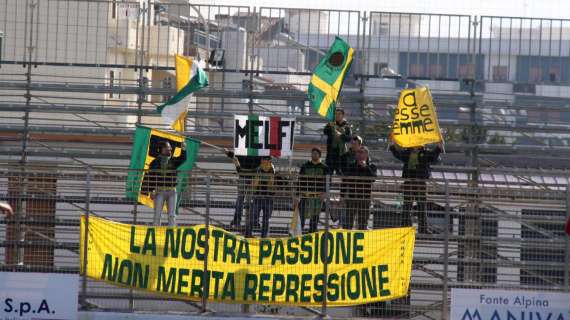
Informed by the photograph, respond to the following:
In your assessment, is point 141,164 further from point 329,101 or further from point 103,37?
point 103,37

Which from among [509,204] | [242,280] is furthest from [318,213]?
[509,204]

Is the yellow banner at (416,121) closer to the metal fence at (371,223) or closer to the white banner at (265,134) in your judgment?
the metal fence at (371,223)

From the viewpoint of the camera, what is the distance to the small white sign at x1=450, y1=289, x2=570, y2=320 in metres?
14.4

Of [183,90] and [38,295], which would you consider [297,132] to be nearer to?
[183,90]

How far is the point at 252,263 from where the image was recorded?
14734 millimetres

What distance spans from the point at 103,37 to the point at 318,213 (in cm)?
765

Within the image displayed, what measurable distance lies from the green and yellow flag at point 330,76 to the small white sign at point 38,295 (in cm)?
447

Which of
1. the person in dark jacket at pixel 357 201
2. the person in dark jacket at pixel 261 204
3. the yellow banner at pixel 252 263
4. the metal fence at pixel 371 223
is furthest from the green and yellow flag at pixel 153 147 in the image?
the person in dark jacket at pixel 357 201

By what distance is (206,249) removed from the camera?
1473 centimetres

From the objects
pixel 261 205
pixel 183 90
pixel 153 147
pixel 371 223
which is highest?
pixel 183 90

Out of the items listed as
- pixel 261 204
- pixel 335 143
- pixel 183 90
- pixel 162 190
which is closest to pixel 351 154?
pixel 335 143

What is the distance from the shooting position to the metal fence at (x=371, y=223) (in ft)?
48.6

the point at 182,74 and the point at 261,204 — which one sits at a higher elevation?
the point at 182,74

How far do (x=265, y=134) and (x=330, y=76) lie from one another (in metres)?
1.51
